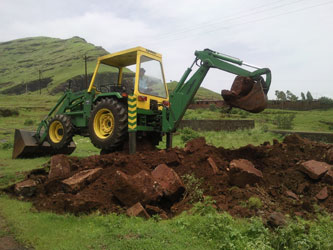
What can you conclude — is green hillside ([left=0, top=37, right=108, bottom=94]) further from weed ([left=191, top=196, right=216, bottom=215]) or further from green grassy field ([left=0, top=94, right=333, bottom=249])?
weed ([left=191, top=196, right=216, bottom=215])

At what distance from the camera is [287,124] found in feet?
60.6

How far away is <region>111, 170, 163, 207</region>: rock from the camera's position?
4.34m

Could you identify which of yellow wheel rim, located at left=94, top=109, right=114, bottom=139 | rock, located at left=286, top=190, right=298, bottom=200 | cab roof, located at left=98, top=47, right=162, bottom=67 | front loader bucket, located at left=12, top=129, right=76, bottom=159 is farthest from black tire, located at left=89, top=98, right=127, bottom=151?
rock, located at left=286, top=190, right=298, bottom=200

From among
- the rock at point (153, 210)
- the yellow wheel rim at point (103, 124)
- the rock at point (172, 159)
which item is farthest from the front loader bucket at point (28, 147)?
the rock at point (153, 210)

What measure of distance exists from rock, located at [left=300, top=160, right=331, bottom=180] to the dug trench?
2 cm

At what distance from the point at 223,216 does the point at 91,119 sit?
4782 millimetres

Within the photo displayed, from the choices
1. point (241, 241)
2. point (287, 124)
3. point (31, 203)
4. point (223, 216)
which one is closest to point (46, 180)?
point (31, 203)

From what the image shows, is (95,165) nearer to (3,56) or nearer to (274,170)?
(274,170)

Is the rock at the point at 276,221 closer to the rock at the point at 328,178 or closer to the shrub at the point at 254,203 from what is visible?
the shrub at the point at 254,203

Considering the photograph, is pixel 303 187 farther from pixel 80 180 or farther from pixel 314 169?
pixel 80 180

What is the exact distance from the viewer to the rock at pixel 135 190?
14.2ft

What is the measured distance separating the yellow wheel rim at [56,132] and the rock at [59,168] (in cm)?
371

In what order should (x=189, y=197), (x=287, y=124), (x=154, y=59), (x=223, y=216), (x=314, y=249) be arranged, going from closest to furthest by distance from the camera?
(x=314, y=249) < (x=223, y=216) < (x=189, y=197) < (x=154, y=59) < (x=287, y=124)

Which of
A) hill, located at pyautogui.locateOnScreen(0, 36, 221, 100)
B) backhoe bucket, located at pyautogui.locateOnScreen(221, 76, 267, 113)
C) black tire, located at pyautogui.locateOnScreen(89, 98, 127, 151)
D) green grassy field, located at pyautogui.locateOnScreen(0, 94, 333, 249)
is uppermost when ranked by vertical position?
hill, located at pyautogui.locateOnScreen(0, 36, 221, 100)
